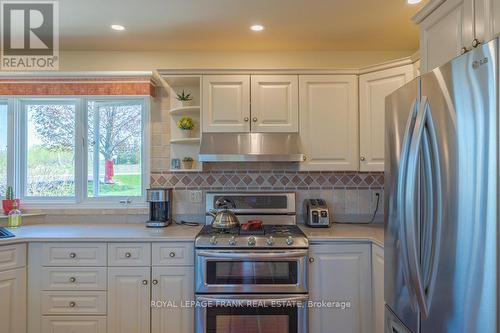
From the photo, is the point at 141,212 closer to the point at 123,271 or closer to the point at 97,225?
the point at 97,225

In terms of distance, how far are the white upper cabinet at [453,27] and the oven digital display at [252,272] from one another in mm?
1544

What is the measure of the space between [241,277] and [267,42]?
196 centimetres

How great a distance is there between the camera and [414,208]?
1.26 m

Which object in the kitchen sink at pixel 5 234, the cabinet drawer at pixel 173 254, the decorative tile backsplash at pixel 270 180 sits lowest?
the cabinet drawer at pixel 173 254

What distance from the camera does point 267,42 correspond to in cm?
273

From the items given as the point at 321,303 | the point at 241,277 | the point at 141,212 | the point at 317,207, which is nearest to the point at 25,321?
the point at 141,212

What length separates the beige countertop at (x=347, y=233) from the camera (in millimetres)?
2266

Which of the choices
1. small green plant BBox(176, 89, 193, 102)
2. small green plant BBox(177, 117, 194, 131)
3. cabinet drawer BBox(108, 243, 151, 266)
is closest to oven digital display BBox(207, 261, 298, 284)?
cabinet drawer BBox(108, 243, 151, 266)

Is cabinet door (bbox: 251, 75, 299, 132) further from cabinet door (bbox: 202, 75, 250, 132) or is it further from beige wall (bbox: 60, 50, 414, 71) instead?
beige wall (bbox: 60, 50, 414, 71)

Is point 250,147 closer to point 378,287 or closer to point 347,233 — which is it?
point 347,233

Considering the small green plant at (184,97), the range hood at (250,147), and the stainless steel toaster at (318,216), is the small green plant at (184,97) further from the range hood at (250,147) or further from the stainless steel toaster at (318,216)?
the stainless steel toaster at (318,216)

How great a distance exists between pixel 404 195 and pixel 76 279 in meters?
2.25

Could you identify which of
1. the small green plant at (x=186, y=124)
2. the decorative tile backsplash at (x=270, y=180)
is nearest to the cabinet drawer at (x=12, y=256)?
the decorative tile backsplash at (x=270, y=180)

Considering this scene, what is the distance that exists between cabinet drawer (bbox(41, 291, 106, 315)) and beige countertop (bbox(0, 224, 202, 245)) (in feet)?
1.28
